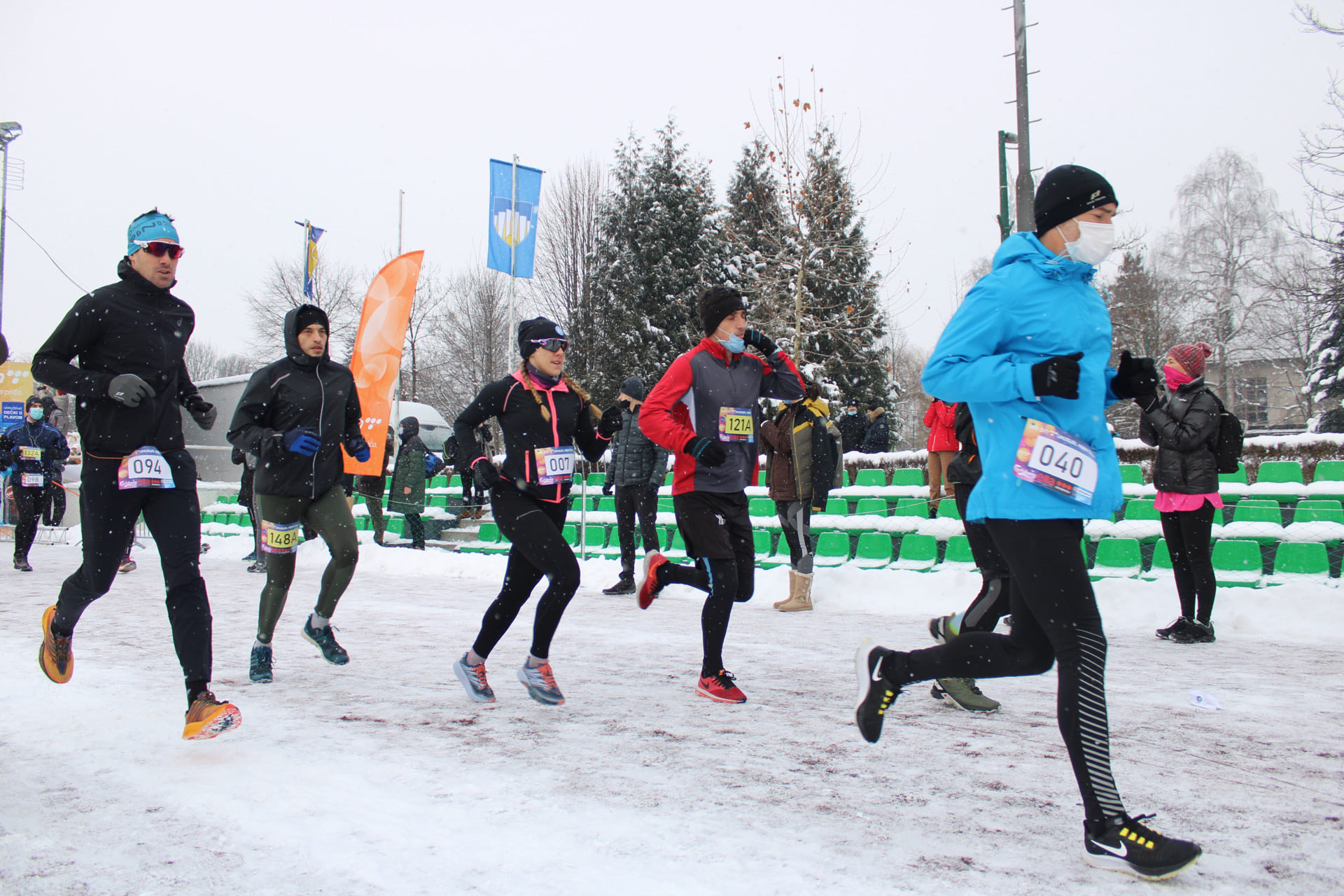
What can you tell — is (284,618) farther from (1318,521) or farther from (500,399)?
(1318,521)

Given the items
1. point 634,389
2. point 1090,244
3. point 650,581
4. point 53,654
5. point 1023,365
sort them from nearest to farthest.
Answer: point 1023,365 < point 1090,244 < point 53,654 < point 650,581 < point 634,389

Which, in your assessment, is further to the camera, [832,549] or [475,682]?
[832,549]

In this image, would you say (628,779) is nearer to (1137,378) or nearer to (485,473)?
(485,473)

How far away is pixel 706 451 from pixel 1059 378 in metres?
1.95

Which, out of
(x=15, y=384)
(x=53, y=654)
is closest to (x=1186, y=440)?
(x=53, y=654)

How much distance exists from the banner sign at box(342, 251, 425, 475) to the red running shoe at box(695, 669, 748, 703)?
10.8 metres

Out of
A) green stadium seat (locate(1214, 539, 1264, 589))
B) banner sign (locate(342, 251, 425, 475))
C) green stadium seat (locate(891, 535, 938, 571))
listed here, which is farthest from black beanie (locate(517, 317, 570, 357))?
banner sign (locate(342, 251, 425, 475))

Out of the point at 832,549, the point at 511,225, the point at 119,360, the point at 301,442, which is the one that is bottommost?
the point at 832,549

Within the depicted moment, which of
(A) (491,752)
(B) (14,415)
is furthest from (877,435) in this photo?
(B) (14,415)

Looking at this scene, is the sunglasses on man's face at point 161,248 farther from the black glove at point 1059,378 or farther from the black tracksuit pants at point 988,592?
the black tracksuit pants at point 988,592

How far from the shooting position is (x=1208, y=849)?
245 cm

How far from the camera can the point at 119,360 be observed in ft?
11.7

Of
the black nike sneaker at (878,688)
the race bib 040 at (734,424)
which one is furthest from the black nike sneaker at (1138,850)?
the race bib 040 at (734,424)

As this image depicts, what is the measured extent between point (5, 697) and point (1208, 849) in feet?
16.0
